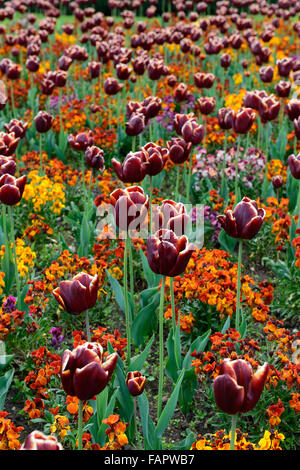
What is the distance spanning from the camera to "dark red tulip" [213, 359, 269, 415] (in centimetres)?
177

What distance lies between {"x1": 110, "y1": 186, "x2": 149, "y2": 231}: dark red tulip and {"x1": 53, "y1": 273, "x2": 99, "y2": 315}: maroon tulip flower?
1.11 ft

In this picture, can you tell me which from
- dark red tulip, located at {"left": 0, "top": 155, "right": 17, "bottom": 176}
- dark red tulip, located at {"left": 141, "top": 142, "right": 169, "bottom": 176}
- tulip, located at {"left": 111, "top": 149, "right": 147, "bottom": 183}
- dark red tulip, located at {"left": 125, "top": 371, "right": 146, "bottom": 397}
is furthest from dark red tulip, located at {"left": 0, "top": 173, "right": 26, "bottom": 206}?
dark red tulip, located at {"left": 125, "top": 371, "right": 146, "bottom": 397}

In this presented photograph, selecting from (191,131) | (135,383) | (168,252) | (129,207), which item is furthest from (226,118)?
(135,383)

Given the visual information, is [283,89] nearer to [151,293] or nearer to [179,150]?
[179,150]

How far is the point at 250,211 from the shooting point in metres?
2.70

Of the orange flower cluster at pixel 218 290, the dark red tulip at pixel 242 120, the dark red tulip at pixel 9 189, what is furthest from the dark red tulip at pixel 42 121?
the orange flower cluster at pixel 218 290

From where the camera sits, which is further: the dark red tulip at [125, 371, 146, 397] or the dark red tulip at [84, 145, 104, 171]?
the dark red tulip at [84, 145, 104, 171]

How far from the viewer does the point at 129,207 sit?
2.57m

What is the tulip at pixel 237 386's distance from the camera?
1.77 metres

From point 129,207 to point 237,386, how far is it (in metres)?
1.05

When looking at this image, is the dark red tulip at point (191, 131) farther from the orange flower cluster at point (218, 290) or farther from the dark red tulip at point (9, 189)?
the dark red tulip at point (9, 189)

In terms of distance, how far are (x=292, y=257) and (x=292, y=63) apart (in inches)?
114

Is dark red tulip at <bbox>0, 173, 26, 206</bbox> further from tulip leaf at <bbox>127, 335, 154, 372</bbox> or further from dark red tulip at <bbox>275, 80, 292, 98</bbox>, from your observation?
dark red tulip at <bbox>275, 80, 292, 98</bbox>

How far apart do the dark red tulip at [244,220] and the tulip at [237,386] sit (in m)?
1.00
